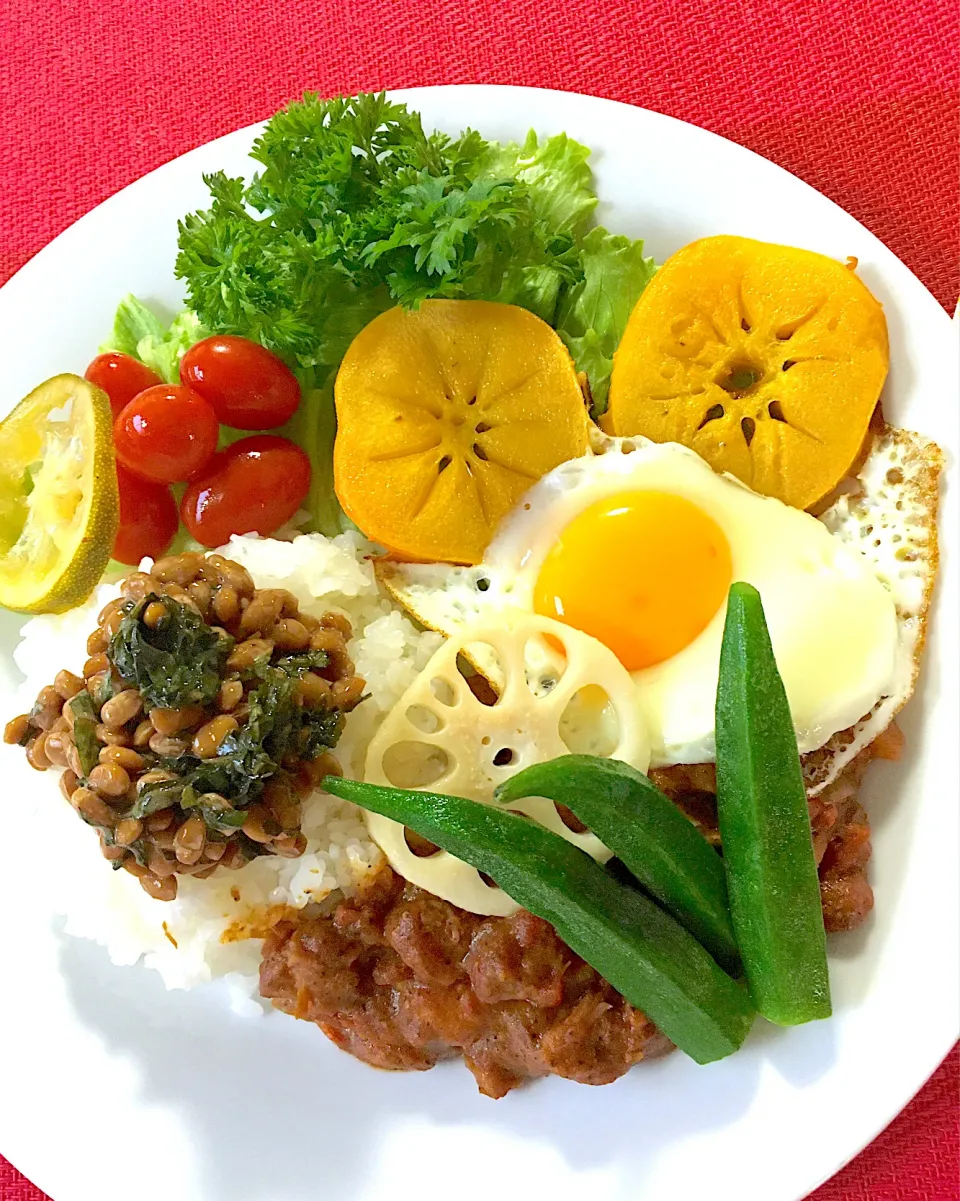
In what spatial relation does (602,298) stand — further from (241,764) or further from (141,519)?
(241,764)

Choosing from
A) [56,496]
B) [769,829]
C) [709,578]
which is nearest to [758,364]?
[709,578]

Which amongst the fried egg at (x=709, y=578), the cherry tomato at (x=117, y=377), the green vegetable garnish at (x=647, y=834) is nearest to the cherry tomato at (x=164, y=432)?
the cherry tomato at (x=117, y=377)

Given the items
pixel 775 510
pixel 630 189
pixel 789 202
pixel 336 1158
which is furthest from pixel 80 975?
pixel 789 202

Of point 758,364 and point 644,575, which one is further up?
point 758,364

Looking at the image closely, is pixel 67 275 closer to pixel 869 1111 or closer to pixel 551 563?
pixel 551 563

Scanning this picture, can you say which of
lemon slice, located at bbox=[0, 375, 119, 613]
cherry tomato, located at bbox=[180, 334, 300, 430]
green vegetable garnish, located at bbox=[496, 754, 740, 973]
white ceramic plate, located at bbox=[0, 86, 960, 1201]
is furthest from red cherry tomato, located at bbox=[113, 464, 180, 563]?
green vegetable garnish, located at bbox=[496, 754, 740, 973]
